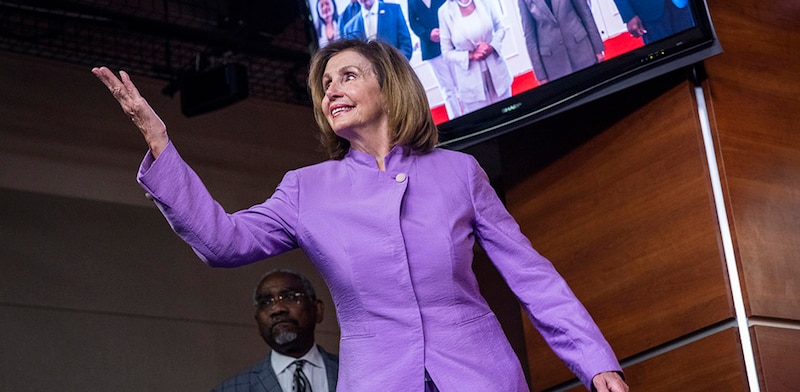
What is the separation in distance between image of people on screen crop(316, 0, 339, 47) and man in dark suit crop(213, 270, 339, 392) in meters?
1.10

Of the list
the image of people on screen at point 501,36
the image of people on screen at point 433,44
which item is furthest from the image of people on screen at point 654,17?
the image of people on screen at point 433,44

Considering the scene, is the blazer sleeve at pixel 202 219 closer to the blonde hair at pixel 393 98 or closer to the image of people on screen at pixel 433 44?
the blonde hair at pixel 393 98

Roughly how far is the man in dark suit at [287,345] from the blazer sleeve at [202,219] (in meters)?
2.18

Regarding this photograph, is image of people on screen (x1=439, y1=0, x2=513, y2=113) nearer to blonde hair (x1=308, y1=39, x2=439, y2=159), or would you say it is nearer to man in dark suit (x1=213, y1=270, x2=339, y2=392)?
blonde hair (x1=308, y1=39, x2=439, y2=159)

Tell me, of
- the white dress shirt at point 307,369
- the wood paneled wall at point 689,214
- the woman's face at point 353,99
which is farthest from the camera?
the white dress shirt at point 307,369

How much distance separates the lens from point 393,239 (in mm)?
2004

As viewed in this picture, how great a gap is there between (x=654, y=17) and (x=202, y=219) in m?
1.47

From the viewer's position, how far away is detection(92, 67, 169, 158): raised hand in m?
1.82

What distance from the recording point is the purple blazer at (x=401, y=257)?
1.91m

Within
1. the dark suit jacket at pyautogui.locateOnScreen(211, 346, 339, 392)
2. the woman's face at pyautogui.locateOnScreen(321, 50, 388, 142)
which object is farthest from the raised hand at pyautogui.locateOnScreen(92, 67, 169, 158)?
the dark suit jacket at pyautogui.locateOnScreen(211, 346, 339, 392)

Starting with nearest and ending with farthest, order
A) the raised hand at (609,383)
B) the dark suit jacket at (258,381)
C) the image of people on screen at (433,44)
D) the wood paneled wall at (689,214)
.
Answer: the raised hand at (609,383) → the wood paneled wall at (689,214) → the image of people on screen at (433,44) → the dark suit jacket at (258,381)

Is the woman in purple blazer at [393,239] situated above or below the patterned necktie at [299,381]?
above

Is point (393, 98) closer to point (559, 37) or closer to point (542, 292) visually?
point (542, 292)

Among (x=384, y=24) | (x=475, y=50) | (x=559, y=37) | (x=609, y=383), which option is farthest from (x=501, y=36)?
(x=609, y=383)
